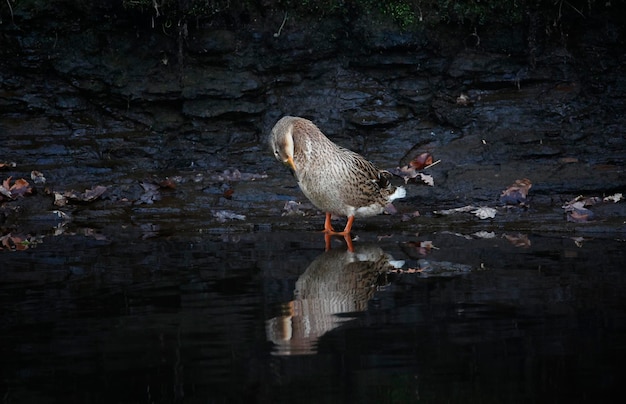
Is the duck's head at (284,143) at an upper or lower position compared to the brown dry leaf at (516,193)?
upper

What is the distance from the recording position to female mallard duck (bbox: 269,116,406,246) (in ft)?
28.4

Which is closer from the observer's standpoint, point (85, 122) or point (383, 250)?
point (383, 250)

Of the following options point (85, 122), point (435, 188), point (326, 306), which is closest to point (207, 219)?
point (435, 188)

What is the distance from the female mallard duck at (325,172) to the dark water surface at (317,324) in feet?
3.20

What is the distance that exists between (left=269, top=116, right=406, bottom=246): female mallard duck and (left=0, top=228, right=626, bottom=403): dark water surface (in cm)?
97

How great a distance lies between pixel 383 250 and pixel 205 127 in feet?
17.9

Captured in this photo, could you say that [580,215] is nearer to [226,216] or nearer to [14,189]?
[226,216]

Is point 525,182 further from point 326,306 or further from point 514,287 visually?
point 326,306

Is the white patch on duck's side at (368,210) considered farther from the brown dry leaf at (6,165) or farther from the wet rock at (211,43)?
the brown dry leaf at (6,165)

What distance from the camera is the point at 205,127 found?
12406 mm

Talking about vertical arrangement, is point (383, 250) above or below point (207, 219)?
below

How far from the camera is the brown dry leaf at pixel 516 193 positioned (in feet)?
32.3

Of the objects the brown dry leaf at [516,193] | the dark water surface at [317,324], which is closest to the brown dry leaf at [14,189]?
the dark water surface at [317,324]

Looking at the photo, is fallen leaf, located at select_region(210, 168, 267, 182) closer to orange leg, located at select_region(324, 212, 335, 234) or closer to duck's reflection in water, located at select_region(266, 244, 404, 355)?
orange leg, located at select_region(324, 212, 335, 234)
